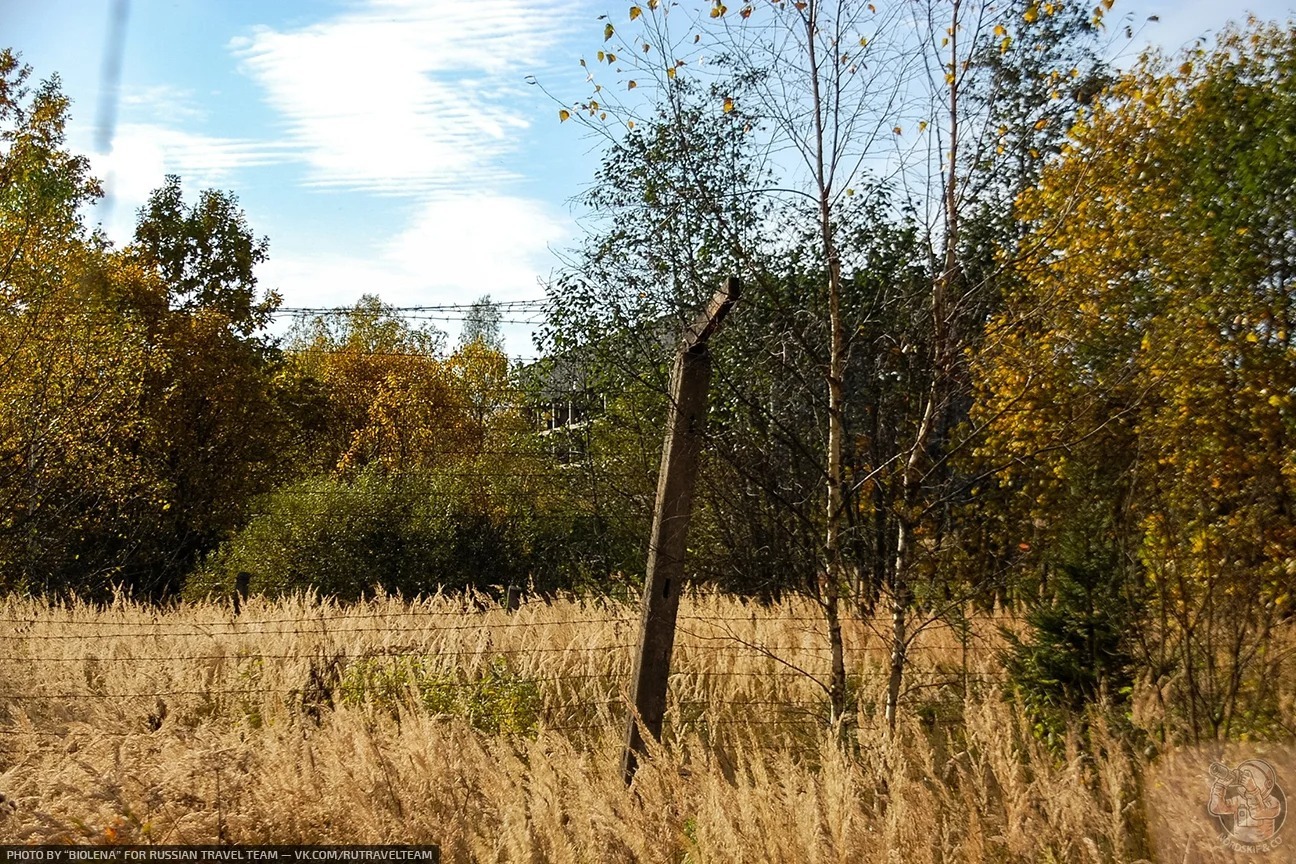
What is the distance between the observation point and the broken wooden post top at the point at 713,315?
452 cm

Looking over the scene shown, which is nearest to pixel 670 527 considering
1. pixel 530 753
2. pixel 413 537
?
pixel 530 753

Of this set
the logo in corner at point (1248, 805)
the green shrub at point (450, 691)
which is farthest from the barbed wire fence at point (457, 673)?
the logo in corner at point (1248, 805)

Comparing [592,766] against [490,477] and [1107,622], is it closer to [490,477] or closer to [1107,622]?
[1107,622]

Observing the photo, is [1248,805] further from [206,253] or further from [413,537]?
[206,253]

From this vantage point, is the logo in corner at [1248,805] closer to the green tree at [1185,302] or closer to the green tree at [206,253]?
the green tree at [1185,302]

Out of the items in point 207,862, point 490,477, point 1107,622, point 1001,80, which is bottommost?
point 207,862

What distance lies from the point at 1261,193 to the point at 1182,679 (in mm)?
6263

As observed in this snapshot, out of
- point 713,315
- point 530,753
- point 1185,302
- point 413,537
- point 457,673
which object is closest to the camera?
point 530,753

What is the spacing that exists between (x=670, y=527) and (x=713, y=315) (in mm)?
887

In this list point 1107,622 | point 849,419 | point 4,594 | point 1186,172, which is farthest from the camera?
point 4,594

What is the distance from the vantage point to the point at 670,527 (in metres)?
4.57

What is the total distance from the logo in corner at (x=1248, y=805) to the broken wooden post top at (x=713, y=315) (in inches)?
94.1

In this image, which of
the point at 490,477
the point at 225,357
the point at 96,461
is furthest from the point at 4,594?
the point at 225,357

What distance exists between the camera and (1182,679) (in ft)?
16.1
